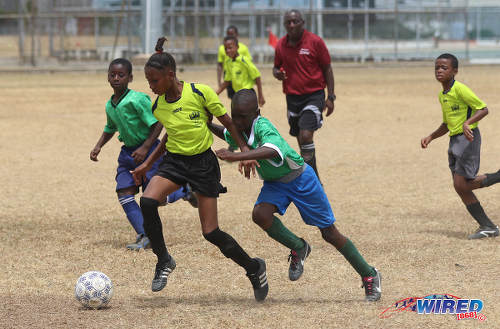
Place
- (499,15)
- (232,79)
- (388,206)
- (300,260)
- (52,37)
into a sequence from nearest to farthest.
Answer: (300,260) → (388,206) → (232,79) → (52,37) → (499,15)

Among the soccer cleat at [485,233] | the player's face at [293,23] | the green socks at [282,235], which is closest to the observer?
the green socks at [282,235]

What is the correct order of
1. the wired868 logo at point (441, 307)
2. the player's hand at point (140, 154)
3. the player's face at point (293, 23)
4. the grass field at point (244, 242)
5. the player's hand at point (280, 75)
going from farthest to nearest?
the player's hand at point (280, 75)
the player's face at point (293, 23)
the player's hand at point (140, 154)
the grass field at point (244, 242)
the wired868 logo at point (441, 307)

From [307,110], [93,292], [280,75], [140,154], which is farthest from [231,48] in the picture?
[93,292]

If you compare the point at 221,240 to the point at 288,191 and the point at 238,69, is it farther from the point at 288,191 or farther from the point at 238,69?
the point at 238,69

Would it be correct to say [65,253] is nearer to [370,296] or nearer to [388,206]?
[370,296]

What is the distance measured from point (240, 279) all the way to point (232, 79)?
7432 millimetres

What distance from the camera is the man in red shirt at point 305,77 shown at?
1002 centimetres

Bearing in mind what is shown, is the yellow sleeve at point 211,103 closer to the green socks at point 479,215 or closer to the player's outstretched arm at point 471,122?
the player's outstretched arm at point 471,122

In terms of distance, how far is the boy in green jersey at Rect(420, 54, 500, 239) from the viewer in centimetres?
769

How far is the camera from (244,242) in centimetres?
776

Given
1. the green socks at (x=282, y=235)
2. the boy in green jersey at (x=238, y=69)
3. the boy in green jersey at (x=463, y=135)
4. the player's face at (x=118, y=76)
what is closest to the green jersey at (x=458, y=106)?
the boy in green jersey at (x=463, y=135)

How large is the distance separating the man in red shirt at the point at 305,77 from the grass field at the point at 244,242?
877 millimetres

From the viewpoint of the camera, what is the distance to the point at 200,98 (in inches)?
231

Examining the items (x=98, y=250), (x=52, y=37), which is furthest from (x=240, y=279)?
(x=52, y=37)
